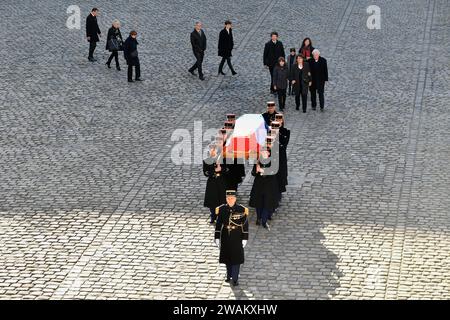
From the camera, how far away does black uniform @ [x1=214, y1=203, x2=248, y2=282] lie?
560 inches

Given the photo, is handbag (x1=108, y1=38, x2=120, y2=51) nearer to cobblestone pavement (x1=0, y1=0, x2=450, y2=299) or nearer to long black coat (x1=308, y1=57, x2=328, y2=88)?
cobblestone pavement (x1=0, y1=0, x2=450, y2=299)

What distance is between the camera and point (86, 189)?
18.0 meters

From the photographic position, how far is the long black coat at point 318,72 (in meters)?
22.4

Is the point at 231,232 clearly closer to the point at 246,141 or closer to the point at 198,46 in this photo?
the point at 246,141

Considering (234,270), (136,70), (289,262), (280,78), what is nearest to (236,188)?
(289,262)

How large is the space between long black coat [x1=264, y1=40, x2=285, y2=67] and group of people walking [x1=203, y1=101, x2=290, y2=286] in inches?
203

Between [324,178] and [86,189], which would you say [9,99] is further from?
[324,178]

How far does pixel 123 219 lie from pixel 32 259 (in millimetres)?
2023

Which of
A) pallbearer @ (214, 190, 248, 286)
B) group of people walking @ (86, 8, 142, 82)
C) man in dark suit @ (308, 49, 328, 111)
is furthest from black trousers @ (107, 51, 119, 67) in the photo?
pallbearer @ (214, 190, 248, 286)

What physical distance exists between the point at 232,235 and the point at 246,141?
4.02m

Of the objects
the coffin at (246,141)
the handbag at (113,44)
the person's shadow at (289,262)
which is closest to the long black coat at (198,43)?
the handbag at (113,44)

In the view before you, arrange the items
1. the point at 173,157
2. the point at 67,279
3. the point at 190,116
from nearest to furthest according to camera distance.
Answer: the point at 67,279 < the point at 173,157 < the point at 190,116

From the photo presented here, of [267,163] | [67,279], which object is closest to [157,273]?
[67,279]

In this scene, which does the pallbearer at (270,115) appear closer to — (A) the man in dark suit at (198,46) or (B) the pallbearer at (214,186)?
(B) the pallbearer at (214,186)
